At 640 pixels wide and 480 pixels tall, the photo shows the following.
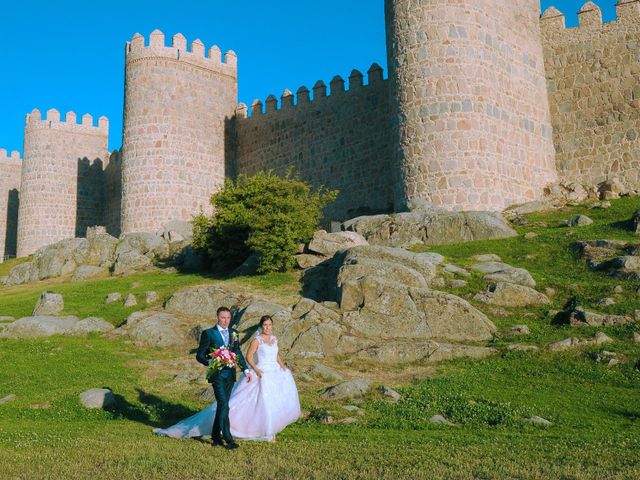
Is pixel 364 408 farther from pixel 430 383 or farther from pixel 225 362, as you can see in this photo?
pixel 225 362

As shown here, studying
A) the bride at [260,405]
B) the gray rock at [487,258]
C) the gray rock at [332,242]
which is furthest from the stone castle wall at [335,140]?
the bride at [260,405]


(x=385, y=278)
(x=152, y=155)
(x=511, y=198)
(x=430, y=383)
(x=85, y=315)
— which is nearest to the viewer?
(x=430, y=383)

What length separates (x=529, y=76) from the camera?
88.0 feet

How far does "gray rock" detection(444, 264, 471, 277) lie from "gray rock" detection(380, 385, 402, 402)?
664 cm

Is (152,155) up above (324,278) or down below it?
above

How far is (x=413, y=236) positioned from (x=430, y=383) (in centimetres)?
1047

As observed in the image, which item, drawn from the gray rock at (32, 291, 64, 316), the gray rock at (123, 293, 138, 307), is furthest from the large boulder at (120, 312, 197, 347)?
the gray rock at (32, 291, 64, 316)

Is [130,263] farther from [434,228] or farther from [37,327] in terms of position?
[434,228]

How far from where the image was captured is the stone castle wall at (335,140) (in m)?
29.5

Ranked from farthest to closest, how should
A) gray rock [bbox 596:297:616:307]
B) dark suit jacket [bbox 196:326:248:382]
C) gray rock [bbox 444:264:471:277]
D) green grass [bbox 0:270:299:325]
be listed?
green grass [bbox 0:270:299:325] < gray rock [bbox 444:264:471:277] < gray rock [bbox 596:297:616:307] < dark suit jacket [bbox 196:326:248:382]

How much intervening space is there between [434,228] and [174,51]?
17.8m

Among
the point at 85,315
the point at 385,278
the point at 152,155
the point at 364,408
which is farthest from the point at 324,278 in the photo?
the point at 152,155

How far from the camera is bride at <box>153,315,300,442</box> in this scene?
28.5 ft

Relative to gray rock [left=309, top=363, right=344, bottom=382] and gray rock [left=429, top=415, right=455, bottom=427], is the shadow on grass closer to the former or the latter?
gray rock [left=309, top=363, right=344, bottom=382]
